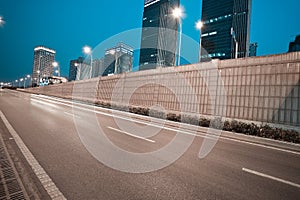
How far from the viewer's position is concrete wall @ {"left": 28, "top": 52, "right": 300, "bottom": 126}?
9617 millimetres

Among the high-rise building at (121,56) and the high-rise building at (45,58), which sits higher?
the high-rise building at (45,58)

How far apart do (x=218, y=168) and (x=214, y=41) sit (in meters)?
145

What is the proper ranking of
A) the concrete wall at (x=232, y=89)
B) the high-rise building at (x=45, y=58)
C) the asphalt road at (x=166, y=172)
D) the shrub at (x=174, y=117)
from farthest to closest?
the high-rise building at (x=45, y=58), the shrub at (x=174, y=117), the concrete wall at (x=232, y=89), the asphalt road at (x=166, y=172)

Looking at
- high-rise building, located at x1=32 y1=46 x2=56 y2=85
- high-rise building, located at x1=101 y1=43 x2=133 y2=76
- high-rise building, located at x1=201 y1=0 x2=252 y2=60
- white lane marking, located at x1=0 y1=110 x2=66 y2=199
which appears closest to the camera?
white lane marking, located at x1=0 y1=110 x2=66 y2=199

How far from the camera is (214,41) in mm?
135375

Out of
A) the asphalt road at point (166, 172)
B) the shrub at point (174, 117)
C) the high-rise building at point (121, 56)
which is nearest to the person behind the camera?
the asphalt road at point (166, 172)

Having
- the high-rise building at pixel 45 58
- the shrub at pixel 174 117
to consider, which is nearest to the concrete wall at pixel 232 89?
the shrub at pixel 174 117

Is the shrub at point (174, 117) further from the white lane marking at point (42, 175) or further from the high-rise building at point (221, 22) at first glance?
the high-rise building at point (221, 22)

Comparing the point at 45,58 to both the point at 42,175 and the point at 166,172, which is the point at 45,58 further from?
the point at 166,172

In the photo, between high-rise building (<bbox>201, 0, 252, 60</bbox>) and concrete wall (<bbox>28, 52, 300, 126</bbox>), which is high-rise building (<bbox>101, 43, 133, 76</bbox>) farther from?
high-rise building (<bbox>201, 0, 252, 60</bbox>)

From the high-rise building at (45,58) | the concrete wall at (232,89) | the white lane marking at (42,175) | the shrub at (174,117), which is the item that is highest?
the high-rise building at (45,58)

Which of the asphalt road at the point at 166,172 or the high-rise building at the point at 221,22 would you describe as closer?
the asphalt road at the point at 166,172

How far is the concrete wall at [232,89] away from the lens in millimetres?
9617

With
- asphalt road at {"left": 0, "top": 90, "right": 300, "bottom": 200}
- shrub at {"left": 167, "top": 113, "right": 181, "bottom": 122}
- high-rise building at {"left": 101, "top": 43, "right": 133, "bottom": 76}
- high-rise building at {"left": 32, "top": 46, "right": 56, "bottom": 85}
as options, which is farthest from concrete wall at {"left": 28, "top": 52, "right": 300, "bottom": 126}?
high-rise building at {"left": 32, "top": 46, "right": 56, "bottom": 85}
